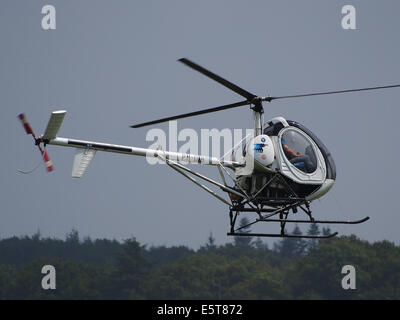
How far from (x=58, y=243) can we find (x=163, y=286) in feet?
70.2

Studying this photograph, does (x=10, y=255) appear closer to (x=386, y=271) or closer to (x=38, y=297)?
(x=38, y=297)

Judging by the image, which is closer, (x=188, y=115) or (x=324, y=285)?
(x=188, y=115)

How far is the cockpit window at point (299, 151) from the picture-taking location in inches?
777

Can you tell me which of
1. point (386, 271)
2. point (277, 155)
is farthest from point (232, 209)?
point (386, 271)

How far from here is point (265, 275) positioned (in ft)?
247

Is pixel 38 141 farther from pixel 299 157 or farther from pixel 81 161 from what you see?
pixel 299 157

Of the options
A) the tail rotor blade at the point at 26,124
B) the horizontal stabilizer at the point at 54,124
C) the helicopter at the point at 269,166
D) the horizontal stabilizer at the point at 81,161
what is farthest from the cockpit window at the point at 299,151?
the tail rotor blade at the point at 26,124

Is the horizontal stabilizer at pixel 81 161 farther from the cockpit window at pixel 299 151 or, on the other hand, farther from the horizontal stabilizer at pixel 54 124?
the cockpit window at pixel 299 151

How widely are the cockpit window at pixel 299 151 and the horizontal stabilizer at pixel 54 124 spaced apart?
5801 millimetres

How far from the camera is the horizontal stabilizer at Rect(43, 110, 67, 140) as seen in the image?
17719 mm

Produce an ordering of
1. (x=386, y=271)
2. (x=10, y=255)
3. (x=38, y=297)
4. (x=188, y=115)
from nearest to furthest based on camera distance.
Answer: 1. (x=188, y=115)
2. (x=38, y=297)
3. (x=386, y=271)
4. (x=10, y=255)

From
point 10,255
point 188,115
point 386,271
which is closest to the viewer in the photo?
point 188,115

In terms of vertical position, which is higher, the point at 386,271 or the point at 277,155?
the point at 277,155

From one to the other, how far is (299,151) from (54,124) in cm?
642
